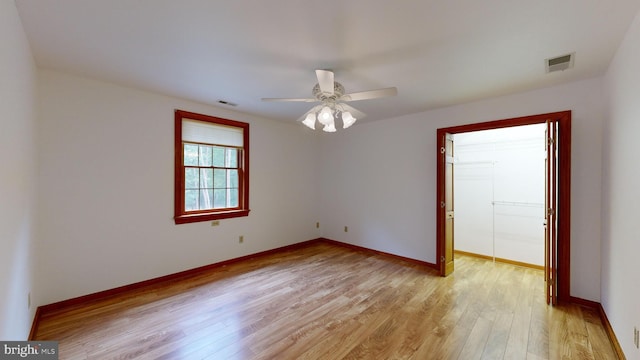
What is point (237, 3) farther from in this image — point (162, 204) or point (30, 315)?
point (30, 315)

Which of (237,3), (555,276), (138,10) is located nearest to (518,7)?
(237,3)

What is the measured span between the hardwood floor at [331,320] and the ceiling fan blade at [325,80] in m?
2.25

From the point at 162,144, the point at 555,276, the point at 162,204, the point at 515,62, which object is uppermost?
the point at 515,62

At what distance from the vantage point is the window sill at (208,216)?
3.57m

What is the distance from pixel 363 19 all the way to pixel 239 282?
3.32m

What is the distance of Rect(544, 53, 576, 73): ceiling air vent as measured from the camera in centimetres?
225

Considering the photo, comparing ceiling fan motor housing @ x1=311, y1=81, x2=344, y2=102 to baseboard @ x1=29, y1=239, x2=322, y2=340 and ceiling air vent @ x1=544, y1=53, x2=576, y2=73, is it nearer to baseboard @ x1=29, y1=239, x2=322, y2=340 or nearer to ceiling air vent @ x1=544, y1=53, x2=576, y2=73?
ceiling air vent @ x1=544, y1=53, x2=576, y2=73

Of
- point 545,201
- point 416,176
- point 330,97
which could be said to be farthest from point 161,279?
point 545,201

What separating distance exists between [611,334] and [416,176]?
8.59ft

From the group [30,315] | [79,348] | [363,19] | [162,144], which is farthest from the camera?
[162,144]

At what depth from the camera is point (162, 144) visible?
340 centimetres

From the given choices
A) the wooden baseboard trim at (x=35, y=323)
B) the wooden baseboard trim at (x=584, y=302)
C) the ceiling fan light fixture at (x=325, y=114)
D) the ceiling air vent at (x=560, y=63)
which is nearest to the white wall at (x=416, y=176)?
the wooden baseboard trim at (x=584, y=302)

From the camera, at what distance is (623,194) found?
1998 millimetres

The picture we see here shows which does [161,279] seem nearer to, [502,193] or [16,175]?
[16,175]
